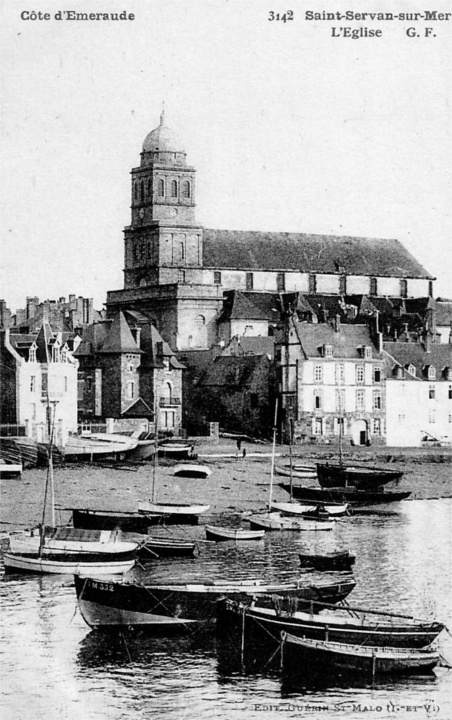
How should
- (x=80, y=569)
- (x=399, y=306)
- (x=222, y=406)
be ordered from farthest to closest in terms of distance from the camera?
(x=399, y=306)
(x=222, y=406)
(x=80, y=569)

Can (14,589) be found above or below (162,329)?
below

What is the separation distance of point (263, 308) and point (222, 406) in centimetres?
1755

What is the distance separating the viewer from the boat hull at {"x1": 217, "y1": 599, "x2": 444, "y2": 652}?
96.2 ft

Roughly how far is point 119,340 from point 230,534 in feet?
150

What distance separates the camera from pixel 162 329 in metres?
105

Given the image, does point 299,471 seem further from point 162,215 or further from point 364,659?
point 162,215

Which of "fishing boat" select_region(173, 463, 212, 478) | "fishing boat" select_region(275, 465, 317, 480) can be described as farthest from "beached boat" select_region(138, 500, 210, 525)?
"fishing boat" select_region(275, 465, 317, 480)

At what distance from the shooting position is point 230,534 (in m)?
46.9

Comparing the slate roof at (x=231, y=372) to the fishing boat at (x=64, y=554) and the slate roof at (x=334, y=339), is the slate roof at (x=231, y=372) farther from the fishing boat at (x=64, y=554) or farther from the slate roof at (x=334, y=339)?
the fishing boat at (x=64, y=554)

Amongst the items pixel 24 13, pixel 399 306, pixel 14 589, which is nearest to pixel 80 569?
pixel 14 589

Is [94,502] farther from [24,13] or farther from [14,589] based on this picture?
[24,13]

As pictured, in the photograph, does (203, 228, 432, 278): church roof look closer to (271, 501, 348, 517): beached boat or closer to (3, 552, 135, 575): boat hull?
(271, 501, 348, 517): beached boat

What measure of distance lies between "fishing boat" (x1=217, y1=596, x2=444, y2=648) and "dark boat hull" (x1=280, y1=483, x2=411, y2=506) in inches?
1144

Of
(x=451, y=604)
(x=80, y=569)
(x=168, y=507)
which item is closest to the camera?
(x=451, y=604)
